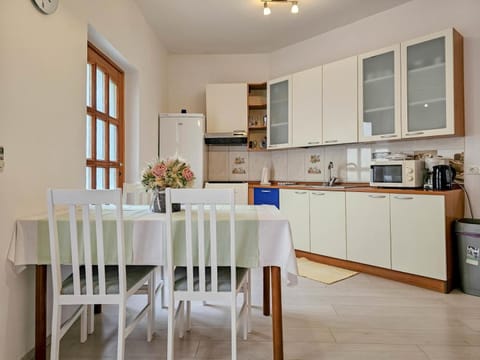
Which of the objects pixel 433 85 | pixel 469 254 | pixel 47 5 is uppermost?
pixel 47 5

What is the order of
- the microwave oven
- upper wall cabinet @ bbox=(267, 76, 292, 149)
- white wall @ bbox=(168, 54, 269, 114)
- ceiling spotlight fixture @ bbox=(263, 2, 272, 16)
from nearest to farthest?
the microwave oven
ceiling spotlight fixture @ bbox=(263, 2, 272, 16)
upper wall cabinet @ bbox=(267, 76, 292, 149)
white wall @ bbox=(168, 54, 269, 114)

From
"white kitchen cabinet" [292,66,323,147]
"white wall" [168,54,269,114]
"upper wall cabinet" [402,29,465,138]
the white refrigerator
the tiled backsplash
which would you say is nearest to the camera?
"upper wall cabinet" [402,29,465,138]

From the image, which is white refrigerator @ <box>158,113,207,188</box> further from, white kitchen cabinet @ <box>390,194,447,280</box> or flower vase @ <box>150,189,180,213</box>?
white kitchen cabinet @ <box>390,194,447,280</box>

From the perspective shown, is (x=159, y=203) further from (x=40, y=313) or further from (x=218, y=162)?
(x=218, y=162)

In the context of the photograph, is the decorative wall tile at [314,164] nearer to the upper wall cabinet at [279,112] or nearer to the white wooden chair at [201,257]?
the upper wall cabinet at [279,112]

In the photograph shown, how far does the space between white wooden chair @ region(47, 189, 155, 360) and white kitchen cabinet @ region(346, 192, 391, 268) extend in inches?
92.9

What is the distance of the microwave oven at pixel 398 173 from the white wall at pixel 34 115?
2768mm

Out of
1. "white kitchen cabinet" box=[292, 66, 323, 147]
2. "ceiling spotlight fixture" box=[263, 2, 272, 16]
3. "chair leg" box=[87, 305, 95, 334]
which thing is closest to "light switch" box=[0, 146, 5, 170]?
"chair leg" box=[87, 305, 95, 334]

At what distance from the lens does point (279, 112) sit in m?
4.28

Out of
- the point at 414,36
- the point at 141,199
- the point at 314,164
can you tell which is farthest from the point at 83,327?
the point at 414,36

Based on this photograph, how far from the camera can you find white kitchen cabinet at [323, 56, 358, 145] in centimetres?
354

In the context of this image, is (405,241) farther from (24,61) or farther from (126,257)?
(24,61)

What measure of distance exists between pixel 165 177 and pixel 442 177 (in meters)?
2.50

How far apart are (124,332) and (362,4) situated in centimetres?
373
